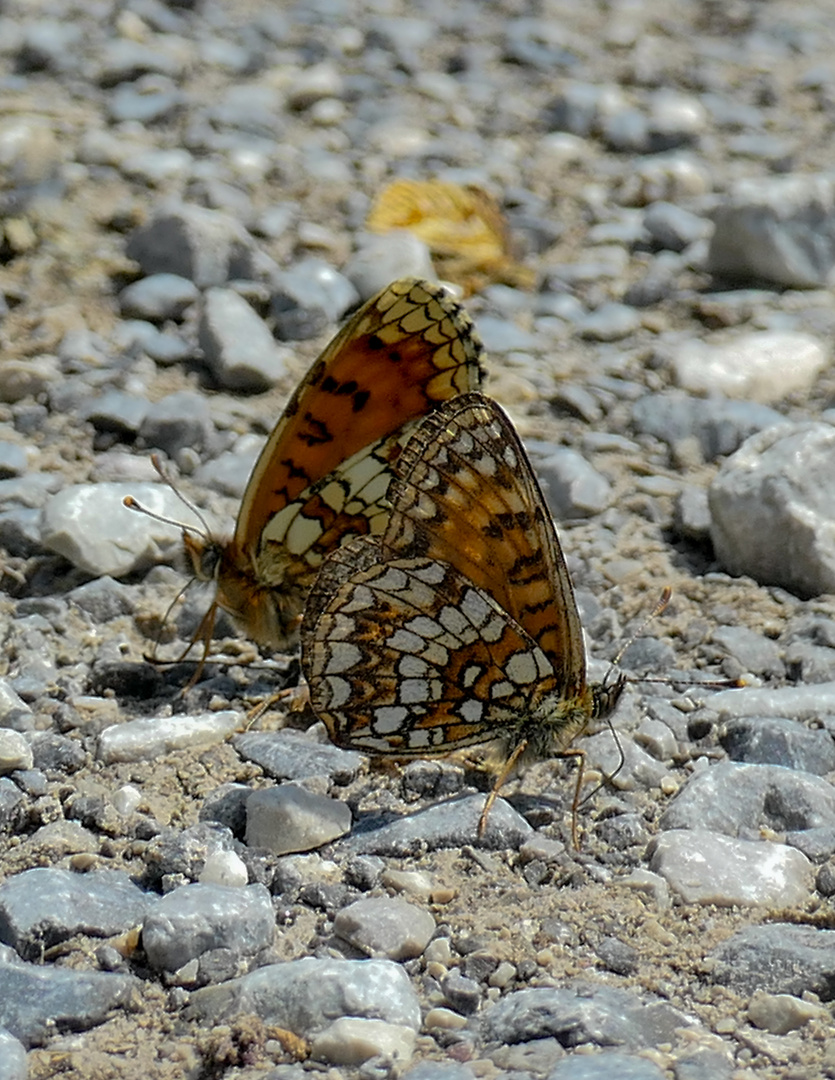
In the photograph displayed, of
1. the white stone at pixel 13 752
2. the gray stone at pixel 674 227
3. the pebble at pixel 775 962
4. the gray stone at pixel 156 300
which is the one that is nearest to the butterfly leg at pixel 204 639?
the white stone at pixel 13 752

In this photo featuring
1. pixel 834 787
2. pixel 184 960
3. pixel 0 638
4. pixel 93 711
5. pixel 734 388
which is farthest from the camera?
pixel 734 388

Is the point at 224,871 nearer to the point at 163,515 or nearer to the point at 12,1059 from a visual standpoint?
the point at 12,1059

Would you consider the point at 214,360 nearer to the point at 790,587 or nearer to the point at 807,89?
the point at 790,587

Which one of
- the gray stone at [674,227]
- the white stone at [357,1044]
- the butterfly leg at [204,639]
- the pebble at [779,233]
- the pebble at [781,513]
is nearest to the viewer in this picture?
the white stone at [357,1044]

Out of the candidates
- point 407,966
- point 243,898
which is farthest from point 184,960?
point 407,966

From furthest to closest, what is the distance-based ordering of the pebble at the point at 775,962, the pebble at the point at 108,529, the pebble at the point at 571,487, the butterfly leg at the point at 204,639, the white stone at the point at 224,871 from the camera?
the pebble at the point at 571,487 < the pebble at the point at 108,529 < the butterfly leg at the point at 204,639 < the white stone at the point at 224,871 < the pebble at the point at 775,962

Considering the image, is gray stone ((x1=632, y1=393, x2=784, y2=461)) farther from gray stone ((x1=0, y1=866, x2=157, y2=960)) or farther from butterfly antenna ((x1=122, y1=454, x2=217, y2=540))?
gray stone ((x1=0, y1=866, x2=157, y2=960))

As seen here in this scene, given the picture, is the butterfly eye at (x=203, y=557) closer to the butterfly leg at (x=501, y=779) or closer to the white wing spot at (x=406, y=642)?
the white wing spot at (x=406, y=642)
